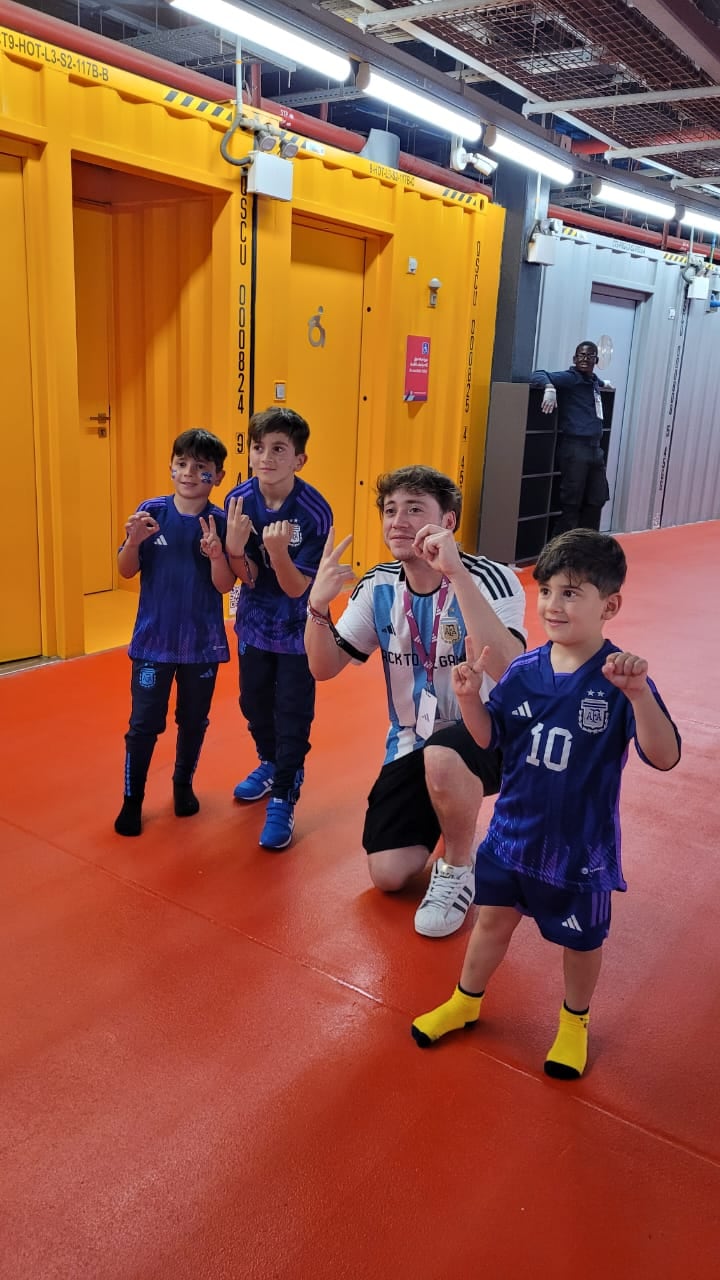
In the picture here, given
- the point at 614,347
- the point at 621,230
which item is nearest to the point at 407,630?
the point at 614,347

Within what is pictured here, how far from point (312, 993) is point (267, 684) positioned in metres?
1.29

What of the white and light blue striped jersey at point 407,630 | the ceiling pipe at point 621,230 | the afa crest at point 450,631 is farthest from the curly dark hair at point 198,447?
the ceiling pipe at point 621,230

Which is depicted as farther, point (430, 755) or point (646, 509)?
point (646, 509)

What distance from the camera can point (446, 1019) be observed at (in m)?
2.48

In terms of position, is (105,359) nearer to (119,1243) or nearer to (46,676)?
(46,676)

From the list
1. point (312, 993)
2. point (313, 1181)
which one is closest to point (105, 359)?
point (312, 993)

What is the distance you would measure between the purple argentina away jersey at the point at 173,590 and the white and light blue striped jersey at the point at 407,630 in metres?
0.62

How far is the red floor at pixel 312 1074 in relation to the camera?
1916mm

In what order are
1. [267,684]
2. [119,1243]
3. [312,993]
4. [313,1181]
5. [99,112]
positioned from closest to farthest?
[119,1243] < [313,1181] < [312,993] < [267,684] < [99,112]

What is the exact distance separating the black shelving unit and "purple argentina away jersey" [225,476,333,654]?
5.28 meters

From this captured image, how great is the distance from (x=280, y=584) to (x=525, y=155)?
518cm

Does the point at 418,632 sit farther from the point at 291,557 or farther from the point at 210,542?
the point at 210,542

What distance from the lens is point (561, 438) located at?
9023 mm

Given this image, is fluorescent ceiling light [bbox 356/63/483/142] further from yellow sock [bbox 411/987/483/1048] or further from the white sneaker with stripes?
yellow sock [bbox 411/987/483/1048]
